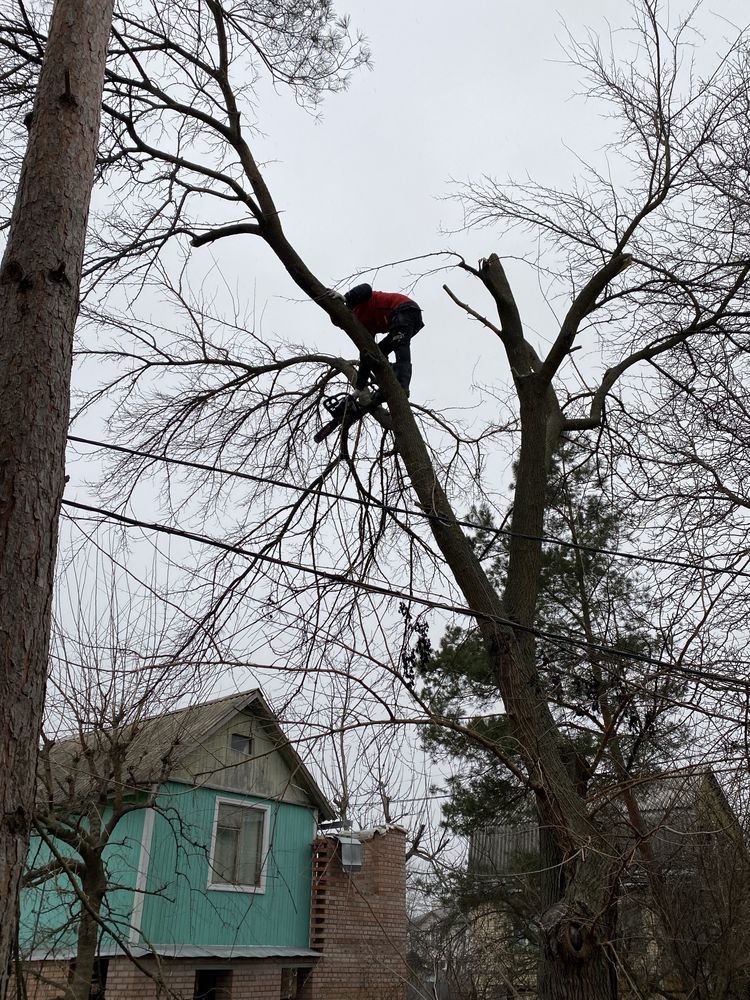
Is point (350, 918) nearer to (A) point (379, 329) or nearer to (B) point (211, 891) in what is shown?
(B) point (211, 891)

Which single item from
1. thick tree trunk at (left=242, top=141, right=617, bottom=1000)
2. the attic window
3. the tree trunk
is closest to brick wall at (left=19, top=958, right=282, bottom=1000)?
the tree trunk

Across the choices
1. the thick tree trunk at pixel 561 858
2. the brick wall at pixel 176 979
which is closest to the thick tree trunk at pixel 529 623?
the thick tree trunk at pixel 561 858

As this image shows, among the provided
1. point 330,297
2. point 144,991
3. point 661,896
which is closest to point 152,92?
point 330,297

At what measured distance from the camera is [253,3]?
7027mm

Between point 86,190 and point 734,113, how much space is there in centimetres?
546

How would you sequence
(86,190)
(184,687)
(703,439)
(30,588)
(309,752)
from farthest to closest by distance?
(703,439), (184,687), (309,752), (86,190), (30,588)

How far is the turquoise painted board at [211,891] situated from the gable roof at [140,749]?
3.18ft

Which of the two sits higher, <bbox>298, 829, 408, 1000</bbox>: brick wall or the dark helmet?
the dark helmet

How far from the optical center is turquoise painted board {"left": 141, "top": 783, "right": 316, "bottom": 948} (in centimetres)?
1329

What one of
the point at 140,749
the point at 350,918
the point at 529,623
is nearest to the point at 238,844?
the point at 140,749

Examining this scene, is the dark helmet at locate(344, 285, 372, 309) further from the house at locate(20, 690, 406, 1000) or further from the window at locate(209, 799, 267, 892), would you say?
the window at locate(209, 799, 267, 892)

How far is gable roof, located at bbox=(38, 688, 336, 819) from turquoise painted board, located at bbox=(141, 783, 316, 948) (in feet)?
3.18

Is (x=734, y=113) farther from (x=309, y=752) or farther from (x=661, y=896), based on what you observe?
(x=661, y=896)

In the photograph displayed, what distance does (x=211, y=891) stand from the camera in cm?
1405
